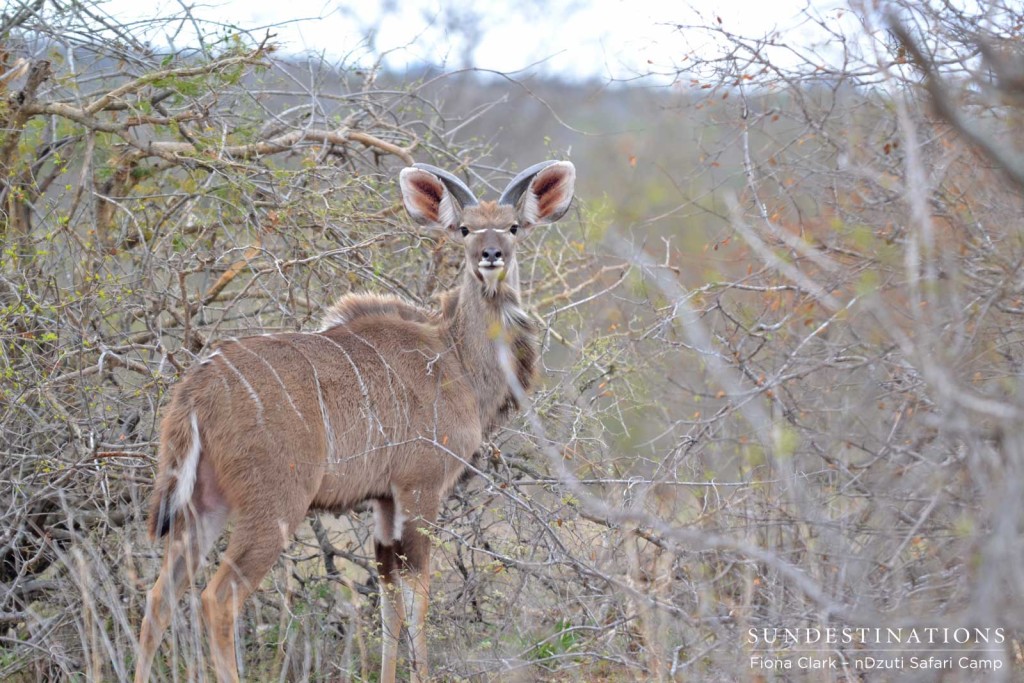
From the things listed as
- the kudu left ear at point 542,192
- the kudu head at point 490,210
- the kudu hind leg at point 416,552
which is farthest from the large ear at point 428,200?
the kudu hind leg at point 416,552

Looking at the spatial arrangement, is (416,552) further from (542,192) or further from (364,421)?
(542,192)

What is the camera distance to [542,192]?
5.13 meters

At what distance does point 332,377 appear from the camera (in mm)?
4207

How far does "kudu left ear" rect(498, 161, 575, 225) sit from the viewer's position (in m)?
4.99

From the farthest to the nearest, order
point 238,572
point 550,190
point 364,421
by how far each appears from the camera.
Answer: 1. point 550,190
2. point 364,421
3. point 238,572

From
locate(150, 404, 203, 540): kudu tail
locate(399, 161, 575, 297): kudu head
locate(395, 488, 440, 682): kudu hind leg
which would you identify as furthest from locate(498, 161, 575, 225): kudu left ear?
locate(150, 404, 203, 540): kudu tail

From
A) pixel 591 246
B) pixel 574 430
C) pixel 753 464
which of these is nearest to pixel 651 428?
pixel 591 246

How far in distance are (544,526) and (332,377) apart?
113 cm

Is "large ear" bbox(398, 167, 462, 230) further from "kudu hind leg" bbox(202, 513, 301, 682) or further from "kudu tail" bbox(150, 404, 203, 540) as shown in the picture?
"kudu hind leg" bbox(202, 513, 301, 682)

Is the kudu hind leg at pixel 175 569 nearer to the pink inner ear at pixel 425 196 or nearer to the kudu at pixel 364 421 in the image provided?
the kudu at pixel 364 421

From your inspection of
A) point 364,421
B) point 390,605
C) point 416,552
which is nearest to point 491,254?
point 364,421

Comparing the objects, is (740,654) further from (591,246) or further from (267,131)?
(267,131)

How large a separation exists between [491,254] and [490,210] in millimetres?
309

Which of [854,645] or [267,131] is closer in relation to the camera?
[854,645]
